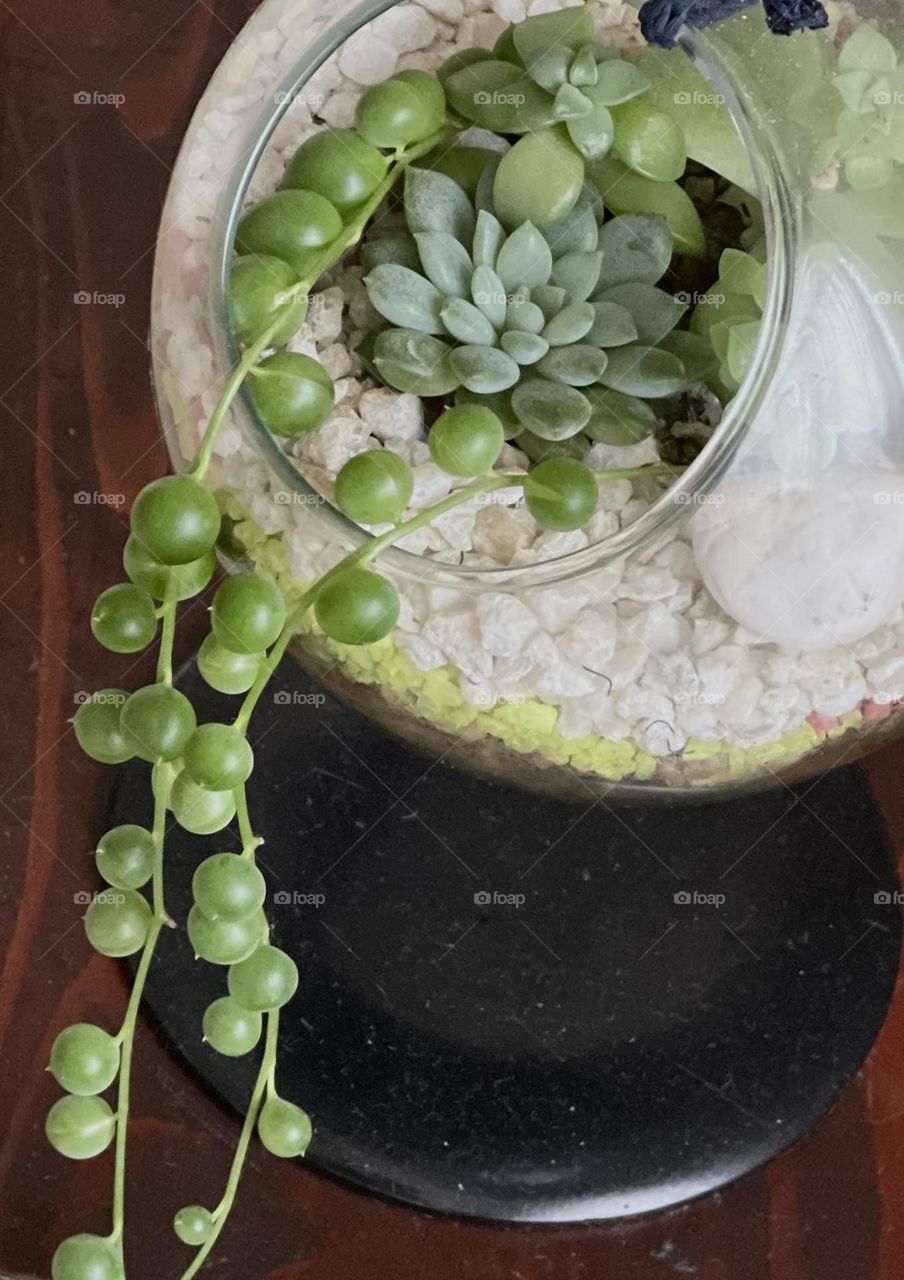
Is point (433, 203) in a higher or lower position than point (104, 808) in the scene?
higher

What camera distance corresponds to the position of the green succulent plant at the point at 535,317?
1.00 ft

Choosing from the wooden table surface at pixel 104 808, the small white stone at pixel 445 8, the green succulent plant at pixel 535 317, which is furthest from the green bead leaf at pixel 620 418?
the wooden table surface at pixel 104 808

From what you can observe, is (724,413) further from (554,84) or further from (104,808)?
(104,808)

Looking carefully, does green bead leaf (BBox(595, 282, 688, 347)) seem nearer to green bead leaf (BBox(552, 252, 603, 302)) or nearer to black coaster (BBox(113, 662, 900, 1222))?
green bead leaf (BBox(552, 252, 603, 302))

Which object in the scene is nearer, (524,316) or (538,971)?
(524,316)

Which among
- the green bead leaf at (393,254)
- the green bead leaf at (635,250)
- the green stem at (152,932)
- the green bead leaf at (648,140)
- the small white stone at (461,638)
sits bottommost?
the green stem at (152,932)

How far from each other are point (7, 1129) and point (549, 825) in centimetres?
21

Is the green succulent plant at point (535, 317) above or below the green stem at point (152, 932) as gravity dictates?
above

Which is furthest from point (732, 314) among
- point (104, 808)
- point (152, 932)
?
point (104, 808)

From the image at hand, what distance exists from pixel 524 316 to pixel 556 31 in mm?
62

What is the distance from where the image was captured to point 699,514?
0.94 ft

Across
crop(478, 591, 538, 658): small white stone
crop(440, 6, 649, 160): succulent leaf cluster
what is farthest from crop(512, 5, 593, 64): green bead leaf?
crop(478, 591, 538, 658): small white stone

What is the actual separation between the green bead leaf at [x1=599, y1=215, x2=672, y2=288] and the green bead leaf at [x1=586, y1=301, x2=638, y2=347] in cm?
1

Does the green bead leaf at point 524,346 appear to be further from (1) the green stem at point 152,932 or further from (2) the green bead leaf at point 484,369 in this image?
(1) the green stem at point 152,932
